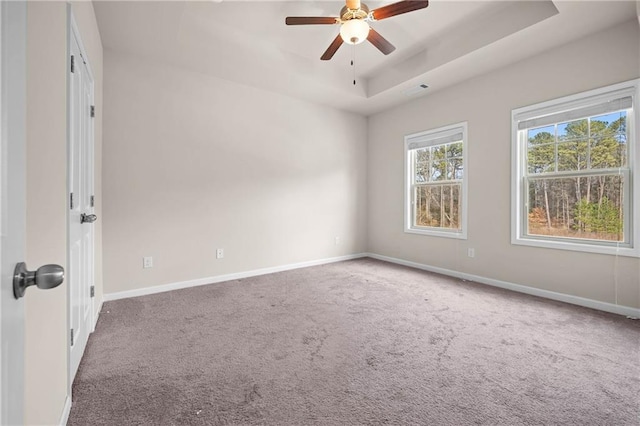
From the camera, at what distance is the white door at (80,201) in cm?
173

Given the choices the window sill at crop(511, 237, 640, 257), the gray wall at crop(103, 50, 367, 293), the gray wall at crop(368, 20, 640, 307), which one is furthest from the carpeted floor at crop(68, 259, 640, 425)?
the gray wall at crop(103, 50, 367, 293)

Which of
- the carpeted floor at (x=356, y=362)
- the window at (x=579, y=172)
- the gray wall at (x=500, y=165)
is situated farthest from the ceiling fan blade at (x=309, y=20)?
the carpeted floor at (x=356, y=362)

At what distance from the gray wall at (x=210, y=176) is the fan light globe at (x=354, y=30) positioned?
190 centimetres

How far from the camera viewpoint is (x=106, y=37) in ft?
9.64

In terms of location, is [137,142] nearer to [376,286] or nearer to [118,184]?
[118,184]

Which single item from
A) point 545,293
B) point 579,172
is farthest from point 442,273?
point 579,172

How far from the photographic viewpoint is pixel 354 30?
2.60 m

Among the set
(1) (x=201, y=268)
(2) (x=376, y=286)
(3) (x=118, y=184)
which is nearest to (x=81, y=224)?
(3) (x=118, y=184)

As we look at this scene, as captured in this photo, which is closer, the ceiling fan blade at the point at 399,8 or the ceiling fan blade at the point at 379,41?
the ceiling fan blade at the point at 399,8

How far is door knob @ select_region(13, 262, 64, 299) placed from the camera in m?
0.54

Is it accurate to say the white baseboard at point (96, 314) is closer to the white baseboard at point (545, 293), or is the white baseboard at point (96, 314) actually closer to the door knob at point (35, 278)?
the door knob at point (35, 278)

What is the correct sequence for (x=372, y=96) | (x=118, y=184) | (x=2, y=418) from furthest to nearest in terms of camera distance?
(x=372, y=96)
(x=118, y=184)
(x=2, y=418)

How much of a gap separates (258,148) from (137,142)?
1.48m

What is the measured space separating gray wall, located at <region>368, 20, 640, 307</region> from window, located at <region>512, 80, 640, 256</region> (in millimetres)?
104
